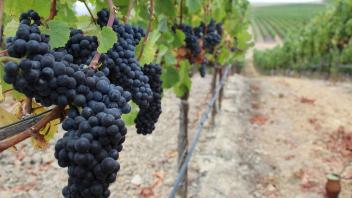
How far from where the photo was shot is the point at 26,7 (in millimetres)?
2062

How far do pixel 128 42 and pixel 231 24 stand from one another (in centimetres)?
503

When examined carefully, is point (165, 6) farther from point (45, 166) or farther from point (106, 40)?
point (45, 166)

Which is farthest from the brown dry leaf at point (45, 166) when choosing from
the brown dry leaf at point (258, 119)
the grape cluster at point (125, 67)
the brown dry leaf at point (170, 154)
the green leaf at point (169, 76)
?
the brown dry leaf at point (258, 119)

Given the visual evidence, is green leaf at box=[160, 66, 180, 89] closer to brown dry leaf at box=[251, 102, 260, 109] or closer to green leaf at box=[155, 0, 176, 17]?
green leaf at box=[155, 0, 176, 17]

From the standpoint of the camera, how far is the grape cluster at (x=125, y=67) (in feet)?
6.13

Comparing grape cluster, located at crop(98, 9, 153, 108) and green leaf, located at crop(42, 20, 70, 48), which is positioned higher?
green leaf, located at crop(42, 20, 70, 48)

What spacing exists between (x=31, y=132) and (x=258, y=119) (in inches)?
330

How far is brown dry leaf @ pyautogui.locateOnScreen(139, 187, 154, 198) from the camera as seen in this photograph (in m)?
5.38

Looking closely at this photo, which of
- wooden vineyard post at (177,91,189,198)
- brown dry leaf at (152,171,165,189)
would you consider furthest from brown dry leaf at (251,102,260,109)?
wooden vineyard post at (177,91,189,198)

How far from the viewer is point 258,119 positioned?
952 cm

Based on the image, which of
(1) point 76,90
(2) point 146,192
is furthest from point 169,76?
(1) point 76,90

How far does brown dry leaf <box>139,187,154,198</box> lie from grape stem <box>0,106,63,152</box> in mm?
4001

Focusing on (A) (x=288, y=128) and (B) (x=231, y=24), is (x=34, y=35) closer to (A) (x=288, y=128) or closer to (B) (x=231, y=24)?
(B) (x=231, y=24)

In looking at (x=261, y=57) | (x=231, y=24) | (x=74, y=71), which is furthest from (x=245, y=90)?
(x=261, y=57)
